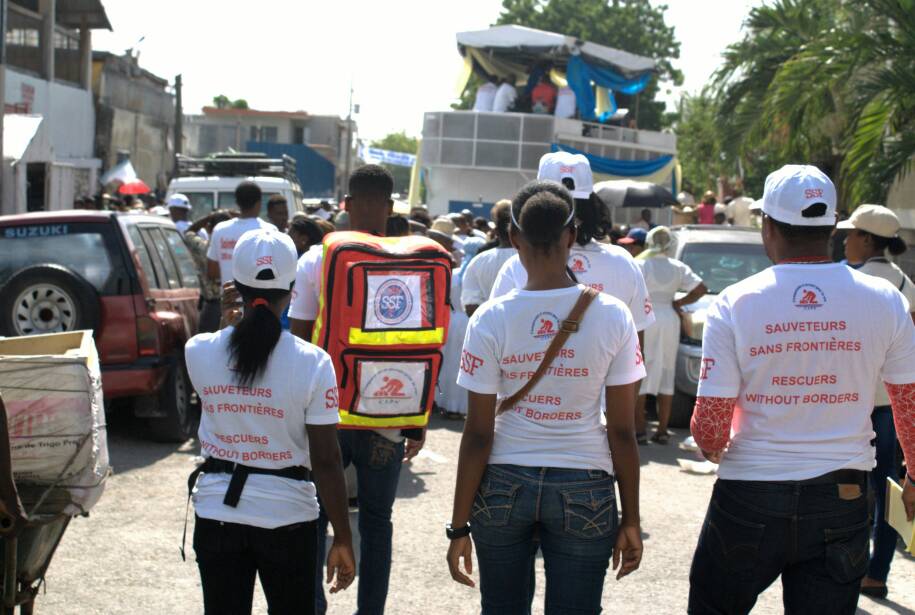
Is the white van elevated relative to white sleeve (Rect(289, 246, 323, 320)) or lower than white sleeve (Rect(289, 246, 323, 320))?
elevated

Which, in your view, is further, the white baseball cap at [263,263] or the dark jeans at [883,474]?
the dark jeans at [883,474]

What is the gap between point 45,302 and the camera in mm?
8344

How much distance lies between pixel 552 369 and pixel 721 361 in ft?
1.84

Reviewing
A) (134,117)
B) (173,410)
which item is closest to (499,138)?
(134,117)

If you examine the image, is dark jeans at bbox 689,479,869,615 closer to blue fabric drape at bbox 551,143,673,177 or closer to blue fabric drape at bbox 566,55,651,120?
blue fabric drape at bbox 551,143,673,177

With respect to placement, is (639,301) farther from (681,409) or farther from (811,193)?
(681,409)

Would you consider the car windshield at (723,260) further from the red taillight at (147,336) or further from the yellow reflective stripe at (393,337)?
the yellow reflective stripe at (393,337)

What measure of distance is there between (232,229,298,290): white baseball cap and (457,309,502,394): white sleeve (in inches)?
25.7

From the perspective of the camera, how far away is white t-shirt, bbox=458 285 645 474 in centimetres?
348

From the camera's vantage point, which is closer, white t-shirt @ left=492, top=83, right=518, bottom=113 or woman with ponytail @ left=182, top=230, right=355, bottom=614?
woman with ponytail @ left=182, top=230, right=355, bottom=614

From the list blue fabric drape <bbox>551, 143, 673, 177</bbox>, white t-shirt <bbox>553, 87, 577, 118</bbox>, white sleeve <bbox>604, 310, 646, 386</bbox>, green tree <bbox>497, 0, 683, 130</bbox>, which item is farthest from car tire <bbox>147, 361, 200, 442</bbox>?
green tree <bbox>497, 0, 683, 130</bbox>

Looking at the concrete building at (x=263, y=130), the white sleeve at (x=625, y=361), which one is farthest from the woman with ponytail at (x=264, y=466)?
the concrete building at (x=263, y=130)

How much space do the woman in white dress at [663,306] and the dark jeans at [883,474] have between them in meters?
4.07

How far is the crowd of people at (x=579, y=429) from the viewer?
3.50 metres
